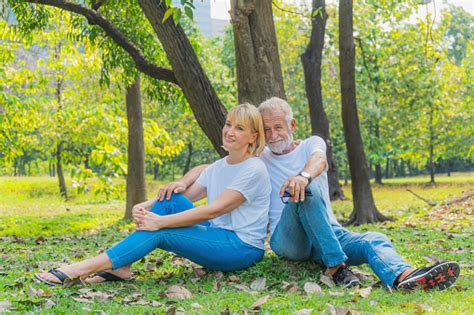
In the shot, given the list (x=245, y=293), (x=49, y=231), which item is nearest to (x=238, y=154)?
(x=245, y=293)

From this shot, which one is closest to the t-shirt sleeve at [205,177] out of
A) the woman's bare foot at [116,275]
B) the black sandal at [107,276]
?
the woman's bare foot at [116,275]

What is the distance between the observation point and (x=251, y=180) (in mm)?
4625

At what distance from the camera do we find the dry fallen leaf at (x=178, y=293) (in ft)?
13.9

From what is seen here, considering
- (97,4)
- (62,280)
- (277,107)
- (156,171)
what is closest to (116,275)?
(62,280)

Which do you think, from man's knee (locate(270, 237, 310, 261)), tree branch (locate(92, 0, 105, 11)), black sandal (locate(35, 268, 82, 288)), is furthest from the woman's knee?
tree branch (locate(92, 0, 105, 11))

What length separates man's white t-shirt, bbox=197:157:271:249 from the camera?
4.63m

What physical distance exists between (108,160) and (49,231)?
261 centimetres

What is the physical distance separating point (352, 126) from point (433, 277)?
278 inches

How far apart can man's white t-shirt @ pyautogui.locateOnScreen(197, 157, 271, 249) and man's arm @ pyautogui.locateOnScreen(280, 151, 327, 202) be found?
402 mm

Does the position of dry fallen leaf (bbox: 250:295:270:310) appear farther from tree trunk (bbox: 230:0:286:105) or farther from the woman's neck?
tree trunk (bbox: 230:0:286:105)

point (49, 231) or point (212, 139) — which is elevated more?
point (212, 139)

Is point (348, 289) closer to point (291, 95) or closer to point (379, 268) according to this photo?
point (379, 268)

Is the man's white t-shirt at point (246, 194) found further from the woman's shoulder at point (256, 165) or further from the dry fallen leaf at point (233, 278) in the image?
the dry fallen leaf at point (233, 278)

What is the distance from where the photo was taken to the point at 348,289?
425 centimetres
